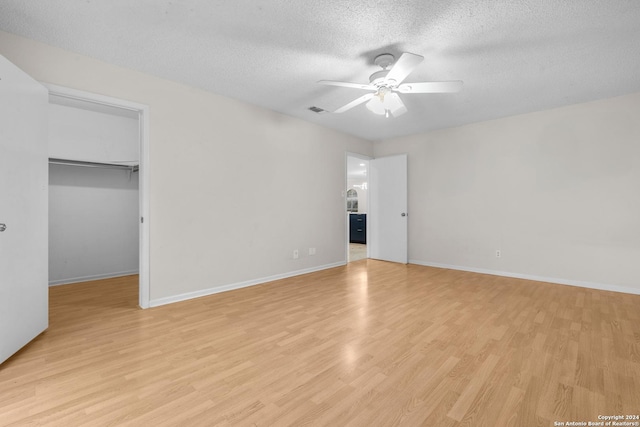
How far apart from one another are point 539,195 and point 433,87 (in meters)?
2.83

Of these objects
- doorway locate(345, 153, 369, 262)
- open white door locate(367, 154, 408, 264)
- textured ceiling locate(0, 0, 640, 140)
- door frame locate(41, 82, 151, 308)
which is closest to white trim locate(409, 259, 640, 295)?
open white door locate(367, 154, 408, 264)

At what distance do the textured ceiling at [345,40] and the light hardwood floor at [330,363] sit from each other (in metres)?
2.45

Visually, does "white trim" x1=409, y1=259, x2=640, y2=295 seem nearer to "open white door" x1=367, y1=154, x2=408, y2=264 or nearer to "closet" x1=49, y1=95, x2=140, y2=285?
"open white door" x1=367, y1=154, x2=408, y2=264

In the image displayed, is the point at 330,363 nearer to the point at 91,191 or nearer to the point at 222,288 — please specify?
the point at 222,288

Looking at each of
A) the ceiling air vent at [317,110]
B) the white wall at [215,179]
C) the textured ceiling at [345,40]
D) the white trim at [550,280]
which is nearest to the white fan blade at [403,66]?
the textured ceiling at [345,40]

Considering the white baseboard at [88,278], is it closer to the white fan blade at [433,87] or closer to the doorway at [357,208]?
the doorway at [357,208]

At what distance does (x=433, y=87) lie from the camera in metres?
2.56

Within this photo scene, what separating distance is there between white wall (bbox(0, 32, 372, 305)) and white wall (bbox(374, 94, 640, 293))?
2.09 meters

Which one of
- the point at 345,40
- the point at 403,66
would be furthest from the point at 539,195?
the point at 345,40

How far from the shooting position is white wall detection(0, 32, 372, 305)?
2840 millimetres

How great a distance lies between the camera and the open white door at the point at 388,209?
5.51m

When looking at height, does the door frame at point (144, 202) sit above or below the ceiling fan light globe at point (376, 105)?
below

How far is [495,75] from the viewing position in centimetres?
301

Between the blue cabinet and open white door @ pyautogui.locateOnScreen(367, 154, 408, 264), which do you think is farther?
Answer: the blue cabinet
